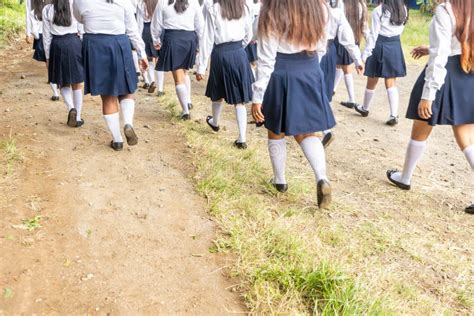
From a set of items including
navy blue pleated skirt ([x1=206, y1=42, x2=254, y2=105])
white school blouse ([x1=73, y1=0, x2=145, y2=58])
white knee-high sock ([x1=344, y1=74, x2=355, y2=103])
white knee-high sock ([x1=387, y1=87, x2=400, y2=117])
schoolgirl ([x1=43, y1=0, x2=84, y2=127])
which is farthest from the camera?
white knee-high sock ([x1=344, y1=74, x2=355, y2=103])

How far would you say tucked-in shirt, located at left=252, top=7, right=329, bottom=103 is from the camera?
3.21m

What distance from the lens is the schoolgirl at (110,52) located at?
161 inches

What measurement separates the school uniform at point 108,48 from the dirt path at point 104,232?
0.61 metres

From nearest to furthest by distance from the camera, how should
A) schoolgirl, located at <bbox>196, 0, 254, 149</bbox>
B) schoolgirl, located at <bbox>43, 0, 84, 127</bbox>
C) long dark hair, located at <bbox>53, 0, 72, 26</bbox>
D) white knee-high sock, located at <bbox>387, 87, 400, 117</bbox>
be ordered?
schoolgirl, located at <bbox>196, 0, 254, 149</bbox>
long dark hair, located at <bbox>53, 0, 72, 26</bbox>
schoolgirl, located at <bbox>43, 0, 84, 127</bbox>
white knee-high sock, located at <bbox>387, 87, 400, 117</bbox>

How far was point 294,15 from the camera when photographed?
10.3ft

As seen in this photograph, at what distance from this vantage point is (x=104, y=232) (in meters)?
2.94

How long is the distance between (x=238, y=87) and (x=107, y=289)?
2.90m

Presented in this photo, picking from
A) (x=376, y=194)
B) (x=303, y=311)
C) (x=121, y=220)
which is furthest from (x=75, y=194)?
(x=376, y=194)

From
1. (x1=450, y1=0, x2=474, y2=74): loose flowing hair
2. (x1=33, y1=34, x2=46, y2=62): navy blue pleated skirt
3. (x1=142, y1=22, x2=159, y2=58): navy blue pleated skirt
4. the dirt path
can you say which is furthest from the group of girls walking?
(x1=142, y1=22, x2=159, y2=58): navy blue pleated skirt

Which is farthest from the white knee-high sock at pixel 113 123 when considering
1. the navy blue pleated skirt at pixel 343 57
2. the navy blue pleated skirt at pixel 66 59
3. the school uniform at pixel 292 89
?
the navy blue pleated skirt at pixel 343 57

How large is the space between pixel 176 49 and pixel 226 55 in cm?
107

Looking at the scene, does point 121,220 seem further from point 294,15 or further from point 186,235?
point 294,15

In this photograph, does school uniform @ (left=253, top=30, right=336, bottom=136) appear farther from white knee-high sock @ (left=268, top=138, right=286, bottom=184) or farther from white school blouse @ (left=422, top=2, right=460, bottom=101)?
white school blouse @ (left=422, top=2, right=460, bottom=101)

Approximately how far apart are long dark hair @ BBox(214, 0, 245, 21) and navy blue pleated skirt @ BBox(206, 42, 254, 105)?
0.30 meters
